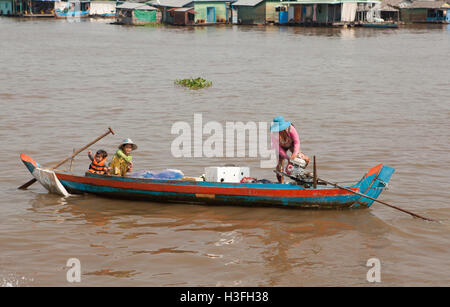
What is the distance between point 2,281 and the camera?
716 cm

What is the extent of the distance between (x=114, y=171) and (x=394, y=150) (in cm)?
655

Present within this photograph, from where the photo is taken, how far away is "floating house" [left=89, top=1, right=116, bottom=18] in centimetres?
7325

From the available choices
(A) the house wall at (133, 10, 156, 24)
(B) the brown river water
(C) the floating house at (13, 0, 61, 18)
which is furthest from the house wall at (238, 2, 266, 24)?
(B) the brown river water

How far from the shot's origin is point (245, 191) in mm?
9273

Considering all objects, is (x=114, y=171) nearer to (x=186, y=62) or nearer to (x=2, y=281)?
(x=2, y=281)

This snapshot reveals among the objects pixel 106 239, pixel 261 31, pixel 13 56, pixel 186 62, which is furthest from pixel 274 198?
pixel 261 31

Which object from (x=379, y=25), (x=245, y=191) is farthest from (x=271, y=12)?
(x=245, y=191)

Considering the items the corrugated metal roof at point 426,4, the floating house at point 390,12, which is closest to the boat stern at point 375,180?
the floating house at point 390,12

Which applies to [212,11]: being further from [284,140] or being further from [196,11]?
[284,140]

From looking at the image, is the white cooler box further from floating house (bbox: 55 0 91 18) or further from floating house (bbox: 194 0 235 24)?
floating house (bbox: 55 0 91 18)

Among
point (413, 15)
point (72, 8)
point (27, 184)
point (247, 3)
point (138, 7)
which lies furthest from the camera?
point (72, 8)

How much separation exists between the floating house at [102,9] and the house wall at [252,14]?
841 inches

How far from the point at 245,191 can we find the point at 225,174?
17.8 inches

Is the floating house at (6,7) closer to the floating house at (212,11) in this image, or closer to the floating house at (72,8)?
the floating house at (72,8)
